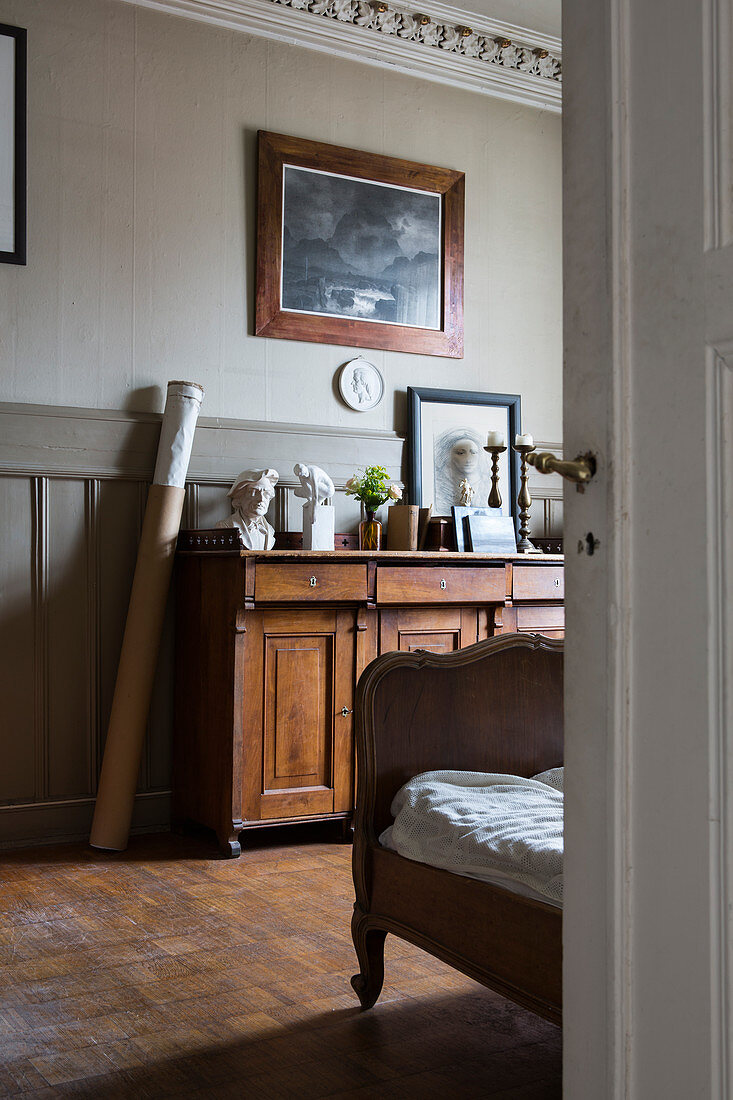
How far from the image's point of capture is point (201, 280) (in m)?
4.17

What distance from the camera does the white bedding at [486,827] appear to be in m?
1.83

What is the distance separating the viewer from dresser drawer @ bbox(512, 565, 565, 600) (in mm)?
4102

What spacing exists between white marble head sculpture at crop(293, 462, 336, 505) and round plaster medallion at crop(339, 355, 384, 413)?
0.56 meters

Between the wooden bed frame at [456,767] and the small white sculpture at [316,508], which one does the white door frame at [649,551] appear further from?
the small white sculpture at [316,508]

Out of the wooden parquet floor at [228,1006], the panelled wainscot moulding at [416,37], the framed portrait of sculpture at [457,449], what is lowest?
the wooden parquet floor at [228,1006]

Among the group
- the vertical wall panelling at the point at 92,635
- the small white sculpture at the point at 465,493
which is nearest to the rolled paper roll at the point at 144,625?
the vertical wall panelling at the point at 92,635

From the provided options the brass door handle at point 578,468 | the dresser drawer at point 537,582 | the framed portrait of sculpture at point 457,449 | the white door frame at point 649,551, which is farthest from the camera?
the framed portrait of sculpture at point 457,449

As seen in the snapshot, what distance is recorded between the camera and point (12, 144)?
3.84m

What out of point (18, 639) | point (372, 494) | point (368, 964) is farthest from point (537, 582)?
point (368, 964)

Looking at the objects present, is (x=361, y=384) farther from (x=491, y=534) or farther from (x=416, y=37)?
(x=416, y=37)

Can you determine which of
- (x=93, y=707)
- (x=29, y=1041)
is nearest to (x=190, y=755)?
(x=93, y=707)

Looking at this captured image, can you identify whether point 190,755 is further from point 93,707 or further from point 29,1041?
point 29,1041

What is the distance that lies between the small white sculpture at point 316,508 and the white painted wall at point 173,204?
1.51 ft

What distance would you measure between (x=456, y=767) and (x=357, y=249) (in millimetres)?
2744
